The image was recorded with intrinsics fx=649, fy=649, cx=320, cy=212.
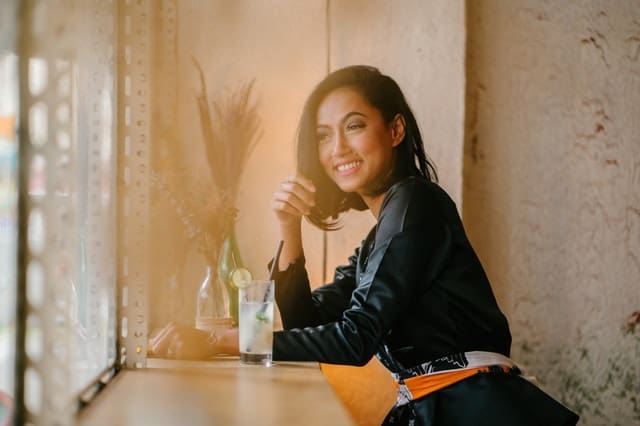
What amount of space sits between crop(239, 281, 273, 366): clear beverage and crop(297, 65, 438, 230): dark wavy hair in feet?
2.24

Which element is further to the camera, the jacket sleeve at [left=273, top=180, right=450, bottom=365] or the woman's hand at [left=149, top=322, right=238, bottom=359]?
the woman's hand at [left=149, top=322, right=238, bottom=359]

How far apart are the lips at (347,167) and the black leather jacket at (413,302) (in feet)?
1.45

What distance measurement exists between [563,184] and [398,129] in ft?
2.52

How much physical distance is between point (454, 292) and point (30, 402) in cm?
104

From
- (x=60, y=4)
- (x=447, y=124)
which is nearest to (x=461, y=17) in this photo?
(x=447, y=124)

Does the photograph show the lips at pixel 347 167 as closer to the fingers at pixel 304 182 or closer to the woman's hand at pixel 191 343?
the fingers at pixel 304 182

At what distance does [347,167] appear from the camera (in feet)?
6.63

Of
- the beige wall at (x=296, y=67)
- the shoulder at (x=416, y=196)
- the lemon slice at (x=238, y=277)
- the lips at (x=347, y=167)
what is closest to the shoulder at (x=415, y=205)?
the shoulder at (x=416, y=196)

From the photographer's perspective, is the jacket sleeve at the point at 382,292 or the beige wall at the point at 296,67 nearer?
the jacket sleeve at the point at 382,292

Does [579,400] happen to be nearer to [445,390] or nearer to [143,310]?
[445,390]

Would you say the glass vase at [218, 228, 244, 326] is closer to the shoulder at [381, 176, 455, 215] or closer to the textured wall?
the shoulder at [381, 176, 455, 215]

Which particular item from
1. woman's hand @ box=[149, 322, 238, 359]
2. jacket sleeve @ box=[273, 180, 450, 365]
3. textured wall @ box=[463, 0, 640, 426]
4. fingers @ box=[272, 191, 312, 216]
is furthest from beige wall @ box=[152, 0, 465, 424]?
jacket sleeve @ box=[273, 180, 450, 365]

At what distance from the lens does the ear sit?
2008 mm

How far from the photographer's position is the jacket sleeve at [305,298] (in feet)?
6.13
